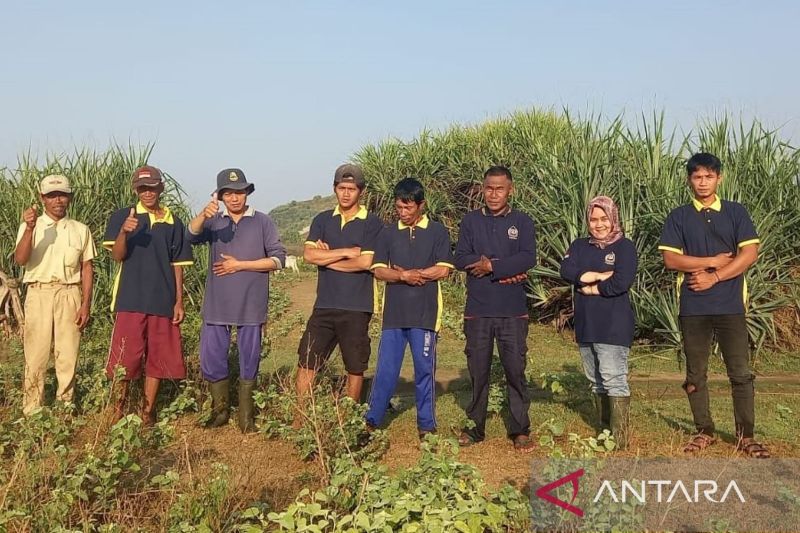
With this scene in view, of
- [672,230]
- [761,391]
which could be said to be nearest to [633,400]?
[761,391]

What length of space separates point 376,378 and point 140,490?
192 centimetres

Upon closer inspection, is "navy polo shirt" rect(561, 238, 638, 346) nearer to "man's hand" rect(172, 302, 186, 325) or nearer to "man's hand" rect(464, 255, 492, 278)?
"man's hand" rect(464, 255, 492, 278)

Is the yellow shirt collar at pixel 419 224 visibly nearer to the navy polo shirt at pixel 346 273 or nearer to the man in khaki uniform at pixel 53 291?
the navy polo shirt at pixel 346 273

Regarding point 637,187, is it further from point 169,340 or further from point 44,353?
point 44,353

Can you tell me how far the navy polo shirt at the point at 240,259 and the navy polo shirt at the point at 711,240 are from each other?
291cm

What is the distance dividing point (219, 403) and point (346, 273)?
4.97 feet

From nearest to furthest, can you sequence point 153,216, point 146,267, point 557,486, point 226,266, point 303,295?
point 557,486 → point 226,266 → point 146,267 → point 153,216 → point 303,295

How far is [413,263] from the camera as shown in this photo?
5281 mm

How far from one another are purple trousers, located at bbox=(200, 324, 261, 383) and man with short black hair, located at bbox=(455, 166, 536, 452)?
164cm

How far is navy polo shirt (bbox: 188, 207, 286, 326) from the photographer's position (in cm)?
549

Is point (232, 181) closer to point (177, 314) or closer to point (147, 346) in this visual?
point (177, 314)

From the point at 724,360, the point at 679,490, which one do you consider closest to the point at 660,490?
the point at 679,490

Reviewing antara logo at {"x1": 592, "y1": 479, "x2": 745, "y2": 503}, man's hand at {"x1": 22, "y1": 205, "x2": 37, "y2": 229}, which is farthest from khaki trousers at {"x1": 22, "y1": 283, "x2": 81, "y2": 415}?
antara logo at {"x1": 592, "y1": 479, "x2": 745, "y2": 503}

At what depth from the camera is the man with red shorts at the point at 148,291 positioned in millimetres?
5520
